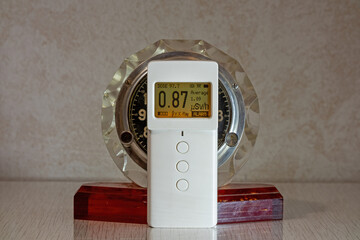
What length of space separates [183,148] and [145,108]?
0.51ft

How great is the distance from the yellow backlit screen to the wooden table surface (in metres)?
0.18

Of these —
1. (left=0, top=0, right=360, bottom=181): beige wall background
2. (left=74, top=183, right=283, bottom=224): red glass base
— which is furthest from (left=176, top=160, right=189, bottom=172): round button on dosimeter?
(left=0, top=0, right=360, bottom=181): beige wall background

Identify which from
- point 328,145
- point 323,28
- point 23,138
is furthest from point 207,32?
point 23,138

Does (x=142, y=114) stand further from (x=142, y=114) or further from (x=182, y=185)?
(x=182, y=185)

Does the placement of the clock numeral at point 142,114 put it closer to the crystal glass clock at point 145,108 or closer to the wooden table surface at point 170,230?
the crystal glass clock at point 145,108

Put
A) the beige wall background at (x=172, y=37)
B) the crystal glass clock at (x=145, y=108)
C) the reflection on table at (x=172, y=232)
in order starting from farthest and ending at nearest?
the beige wall background at (x=172, y=37) < the crystal glass clock at (x=145, y=108) < the reflection on table at (x=172, y=232)

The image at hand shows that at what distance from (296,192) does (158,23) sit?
0.51m

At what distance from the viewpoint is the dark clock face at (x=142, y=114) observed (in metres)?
1.02

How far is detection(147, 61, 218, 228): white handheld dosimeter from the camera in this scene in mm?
894

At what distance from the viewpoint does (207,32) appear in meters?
1.35

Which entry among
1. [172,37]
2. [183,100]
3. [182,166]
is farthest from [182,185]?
[172,37]

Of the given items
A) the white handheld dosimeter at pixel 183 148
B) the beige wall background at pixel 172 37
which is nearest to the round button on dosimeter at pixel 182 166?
the white handheld dosimeter at pixel 183 148

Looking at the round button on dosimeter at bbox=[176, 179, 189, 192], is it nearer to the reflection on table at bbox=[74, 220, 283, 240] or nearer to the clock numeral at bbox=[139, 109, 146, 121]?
the reflection on table at bbox=[74, 220, 283, 240]

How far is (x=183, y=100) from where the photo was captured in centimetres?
90
